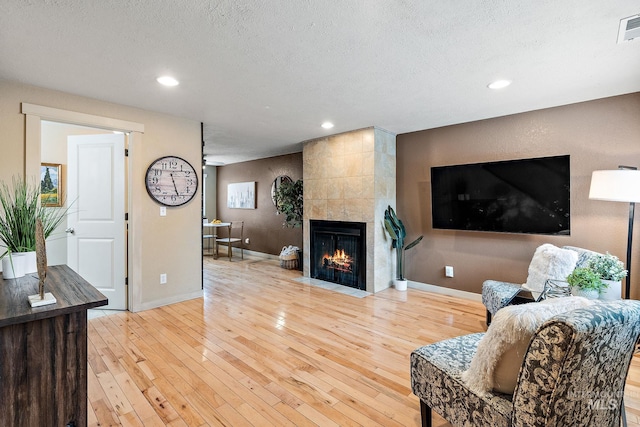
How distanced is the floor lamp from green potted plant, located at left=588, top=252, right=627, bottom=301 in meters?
0.62

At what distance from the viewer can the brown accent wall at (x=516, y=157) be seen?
9.73ft

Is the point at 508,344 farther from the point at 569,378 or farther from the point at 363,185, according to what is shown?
the point at 363,185

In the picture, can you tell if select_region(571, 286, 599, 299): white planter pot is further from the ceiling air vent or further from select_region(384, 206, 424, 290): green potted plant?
select_region(384, 206, 424, 290): green potted plant

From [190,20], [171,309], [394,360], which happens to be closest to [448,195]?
[394,360]

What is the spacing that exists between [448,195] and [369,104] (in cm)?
164

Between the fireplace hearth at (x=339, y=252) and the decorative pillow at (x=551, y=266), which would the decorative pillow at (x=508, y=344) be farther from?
the fireplace hearth at (x=339, y=252)

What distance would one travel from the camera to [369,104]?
3256mm

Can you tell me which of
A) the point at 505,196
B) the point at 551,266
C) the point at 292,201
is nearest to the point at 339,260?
the point at 292,201

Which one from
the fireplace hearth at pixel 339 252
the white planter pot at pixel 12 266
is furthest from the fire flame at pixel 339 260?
the white planter pot at pixel 12 266

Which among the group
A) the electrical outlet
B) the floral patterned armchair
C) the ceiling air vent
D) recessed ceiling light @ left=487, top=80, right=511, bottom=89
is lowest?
the electrical outlet

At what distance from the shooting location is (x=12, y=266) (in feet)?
5.70

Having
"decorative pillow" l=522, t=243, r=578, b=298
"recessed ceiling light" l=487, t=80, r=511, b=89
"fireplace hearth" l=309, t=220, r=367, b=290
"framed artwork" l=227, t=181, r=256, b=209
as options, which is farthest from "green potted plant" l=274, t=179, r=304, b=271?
"decorative pillow" l=522, t=243, r=578, b=298

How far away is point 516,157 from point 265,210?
4.92 meters

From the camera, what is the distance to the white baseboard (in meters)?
3.89
